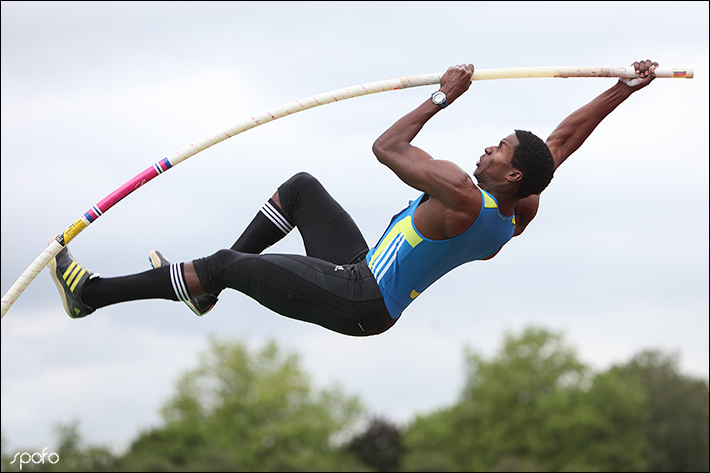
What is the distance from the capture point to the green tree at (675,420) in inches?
1559

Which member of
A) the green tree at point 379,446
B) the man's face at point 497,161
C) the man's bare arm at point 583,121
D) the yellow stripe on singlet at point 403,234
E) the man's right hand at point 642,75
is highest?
the man's right hand at point 642,75

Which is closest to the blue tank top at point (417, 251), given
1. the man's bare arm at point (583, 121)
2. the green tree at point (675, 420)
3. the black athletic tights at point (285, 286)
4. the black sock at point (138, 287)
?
the black athletic tights at point (285, 286)

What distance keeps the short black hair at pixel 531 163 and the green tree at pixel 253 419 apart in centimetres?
3102

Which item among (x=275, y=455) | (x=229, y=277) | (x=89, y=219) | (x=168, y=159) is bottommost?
(x=275, y=455)

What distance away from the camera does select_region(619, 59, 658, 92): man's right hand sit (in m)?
6.93

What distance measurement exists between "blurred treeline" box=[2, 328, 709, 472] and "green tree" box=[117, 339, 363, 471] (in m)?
0.05

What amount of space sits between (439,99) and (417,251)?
1.08m

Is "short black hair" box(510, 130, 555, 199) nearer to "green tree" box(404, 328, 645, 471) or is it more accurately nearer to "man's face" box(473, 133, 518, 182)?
"man's face" box(473, 133, 518, 182)

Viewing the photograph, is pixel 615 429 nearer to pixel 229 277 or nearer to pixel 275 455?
pixel 275 455

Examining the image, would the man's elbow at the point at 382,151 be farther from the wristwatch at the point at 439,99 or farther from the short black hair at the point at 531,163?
the short black hair at the point at 531,163

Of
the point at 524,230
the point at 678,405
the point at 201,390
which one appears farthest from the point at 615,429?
the point at 524,230

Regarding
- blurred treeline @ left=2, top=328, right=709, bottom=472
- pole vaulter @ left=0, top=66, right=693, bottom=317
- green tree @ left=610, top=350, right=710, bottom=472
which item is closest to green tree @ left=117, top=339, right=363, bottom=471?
blurred treeline @ left=2, top=328, right=709, bottom=472

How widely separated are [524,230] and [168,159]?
291 cm

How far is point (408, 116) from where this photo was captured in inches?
247
